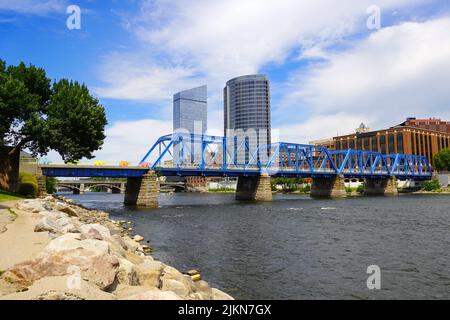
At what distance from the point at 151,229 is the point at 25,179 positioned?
30090 mm

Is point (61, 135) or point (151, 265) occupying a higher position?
point (61, 135)

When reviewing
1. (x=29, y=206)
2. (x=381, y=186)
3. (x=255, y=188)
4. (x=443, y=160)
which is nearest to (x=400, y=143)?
(x=443, y=160)

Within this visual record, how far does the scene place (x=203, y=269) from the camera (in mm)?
22797

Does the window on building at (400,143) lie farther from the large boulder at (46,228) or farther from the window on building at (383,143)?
the large boulder at (46,228)

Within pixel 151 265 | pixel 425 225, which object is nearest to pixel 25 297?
pixel 151 265

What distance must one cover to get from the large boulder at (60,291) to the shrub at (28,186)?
1926 inches

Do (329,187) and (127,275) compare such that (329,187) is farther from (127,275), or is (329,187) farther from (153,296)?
(153,296)

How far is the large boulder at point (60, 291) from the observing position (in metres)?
8.91

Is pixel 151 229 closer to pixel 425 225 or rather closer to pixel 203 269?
pixel 203 269

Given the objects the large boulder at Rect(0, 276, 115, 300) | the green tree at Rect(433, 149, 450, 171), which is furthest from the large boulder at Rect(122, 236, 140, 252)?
the green tree at Rect(433, 149, 450, 171)

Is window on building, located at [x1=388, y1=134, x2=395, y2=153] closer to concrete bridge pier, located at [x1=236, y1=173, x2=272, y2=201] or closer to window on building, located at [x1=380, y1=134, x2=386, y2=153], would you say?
window on building, located at [x1=380, y1=134, x2=386, y2=153]

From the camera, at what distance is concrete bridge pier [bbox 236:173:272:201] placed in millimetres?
116406

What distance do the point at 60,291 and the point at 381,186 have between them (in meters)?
171

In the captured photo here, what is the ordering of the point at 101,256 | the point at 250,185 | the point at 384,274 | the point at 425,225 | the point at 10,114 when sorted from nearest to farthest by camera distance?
the point at 101,256, the point at 384,274, the point at 425,225, the point at 10,114, the point at 250,185
